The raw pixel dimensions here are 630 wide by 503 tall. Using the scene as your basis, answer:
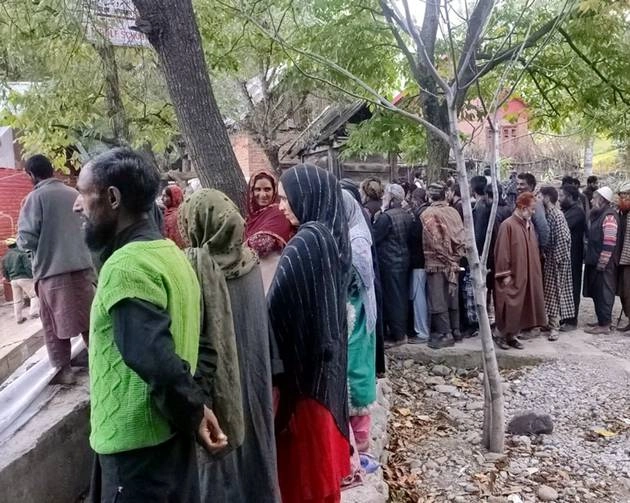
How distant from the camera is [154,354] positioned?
1.62 metres

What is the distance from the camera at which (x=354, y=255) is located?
3684 mm

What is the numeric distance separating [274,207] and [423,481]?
82.7 inches

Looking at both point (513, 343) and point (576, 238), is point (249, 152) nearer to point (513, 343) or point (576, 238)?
point (576, 238)

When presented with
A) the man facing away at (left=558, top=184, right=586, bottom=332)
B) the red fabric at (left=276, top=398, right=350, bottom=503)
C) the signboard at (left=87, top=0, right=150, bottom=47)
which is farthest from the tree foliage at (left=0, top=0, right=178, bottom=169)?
the man facing away at (left=558, top=184, right=586, bottom=332)

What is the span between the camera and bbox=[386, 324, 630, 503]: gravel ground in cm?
378

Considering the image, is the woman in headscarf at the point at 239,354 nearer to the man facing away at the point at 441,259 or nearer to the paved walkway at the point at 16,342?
the paved walkway at the point at 16,342

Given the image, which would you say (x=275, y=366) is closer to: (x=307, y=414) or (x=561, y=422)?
(x=307, y=414)

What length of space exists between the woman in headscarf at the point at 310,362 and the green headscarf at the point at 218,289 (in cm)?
26

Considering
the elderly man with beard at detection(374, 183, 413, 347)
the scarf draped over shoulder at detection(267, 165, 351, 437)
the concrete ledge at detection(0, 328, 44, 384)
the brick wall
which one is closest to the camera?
the scarf draped over shoulder at detection(267, 165, 351, 437)

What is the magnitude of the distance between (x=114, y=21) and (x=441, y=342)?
4.52 meters

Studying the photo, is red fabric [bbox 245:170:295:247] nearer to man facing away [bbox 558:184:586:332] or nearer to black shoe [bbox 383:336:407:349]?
black shoe [bbox 383:336:407:349]

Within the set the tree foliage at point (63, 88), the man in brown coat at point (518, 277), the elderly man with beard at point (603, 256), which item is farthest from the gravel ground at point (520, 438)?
the tree foliage at point (63, 88)

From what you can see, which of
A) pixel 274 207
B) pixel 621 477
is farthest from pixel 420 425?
pixel 274 207

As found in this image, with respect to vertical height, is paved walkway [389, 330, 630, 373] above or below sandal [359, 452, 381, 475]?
Answer: below
